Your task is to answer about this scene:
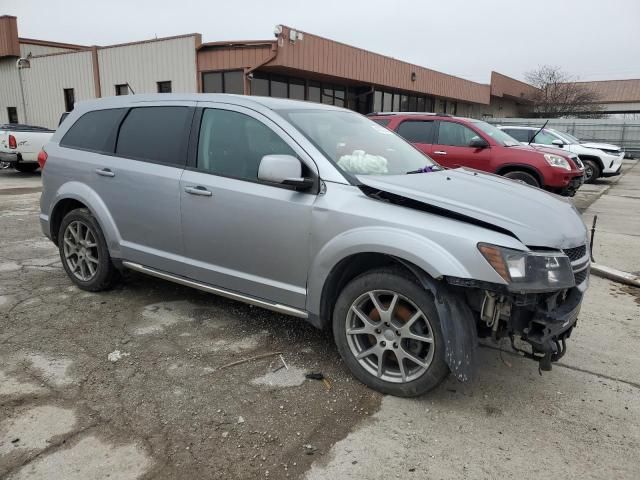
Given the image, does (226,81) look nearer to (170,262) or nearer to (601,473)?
(170,262)

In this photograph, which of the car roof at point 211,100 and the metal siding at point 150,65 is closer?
the car roof at point 211,100

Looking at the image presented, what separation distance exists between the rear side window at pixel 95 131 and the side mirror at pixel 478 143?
6.23 m

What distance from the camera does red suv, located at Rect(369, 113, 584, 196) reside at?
9008mm

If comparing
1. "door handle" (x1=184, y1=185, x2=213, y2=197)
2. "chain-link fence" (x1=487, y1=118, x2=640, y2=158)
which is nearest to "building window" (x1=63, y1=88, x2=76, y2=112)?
"chain-link fence" (x1=487, y1=118, x2=640, y2=158)

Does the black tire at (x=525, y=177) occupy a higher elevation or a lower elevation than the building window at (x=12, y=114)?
lower

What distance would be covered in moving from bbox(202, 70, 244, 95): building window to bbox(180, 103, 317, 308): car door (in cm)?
1442

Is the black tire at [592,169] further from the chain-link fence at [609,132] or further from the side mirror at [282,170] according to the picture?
the side mirror at [282,170]

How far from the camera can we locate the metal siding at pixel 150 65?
18.4 m

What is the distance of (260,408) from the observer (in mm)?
2979

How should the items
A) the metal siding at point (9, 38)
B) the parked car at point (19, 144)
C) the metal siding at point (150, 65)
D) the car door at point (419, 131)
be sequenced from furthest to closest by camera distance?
the metal siding at point (9, 38) → the metal siding at point (150, 65) → the parked car at point (19, 144) → the car door at point (419, 131)

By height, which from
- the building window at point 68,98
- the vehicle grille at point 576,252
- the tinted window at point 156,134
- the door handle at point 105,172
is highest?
the building window at point 68,98

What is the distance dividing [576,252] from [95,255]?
3918mm

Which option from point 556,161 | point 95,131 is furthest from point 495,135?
point 95,131

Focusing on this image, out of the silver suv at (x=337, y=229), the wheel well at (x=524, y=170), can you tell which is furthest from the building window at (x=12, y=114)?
the silver suv at (x=337, y=229)
